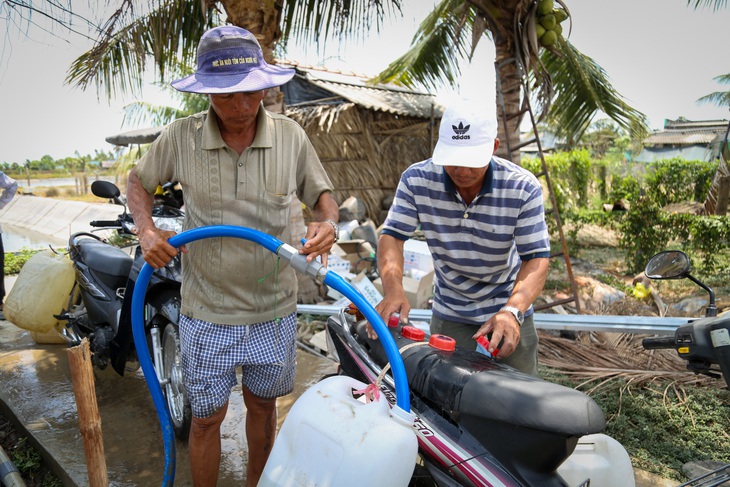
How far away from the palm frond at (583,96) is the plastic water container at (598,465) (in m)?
6.68

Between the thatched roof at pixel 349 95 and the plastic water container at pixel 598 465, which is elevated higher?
the thatched roof at pixel 349 95

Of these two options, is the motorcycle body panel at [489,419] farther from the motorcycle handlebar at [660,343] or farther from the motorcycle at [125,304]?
the motorcycle at [125,304]

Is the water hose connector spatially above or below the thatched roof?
below

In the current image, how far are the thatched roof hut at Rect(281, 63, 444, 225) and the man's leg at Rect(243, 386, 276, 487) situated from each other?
8677 millimetres

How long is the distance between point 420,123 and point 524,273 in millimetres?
10676

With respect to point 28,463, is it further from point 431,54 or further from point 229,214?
point 431,54

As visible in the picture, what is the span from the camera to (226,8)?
5.14 m

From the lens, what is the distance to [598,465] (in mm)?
1756

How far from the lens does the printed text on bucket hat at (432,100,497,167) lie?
2086 millimetres

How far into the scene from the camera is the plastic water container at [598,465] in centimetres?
172

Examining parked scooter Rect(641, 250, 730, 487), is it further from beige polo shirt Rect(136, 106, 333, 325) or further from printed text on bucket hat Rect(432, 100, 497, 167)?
beige polo shirt Rect(136, 106, 333, 325)

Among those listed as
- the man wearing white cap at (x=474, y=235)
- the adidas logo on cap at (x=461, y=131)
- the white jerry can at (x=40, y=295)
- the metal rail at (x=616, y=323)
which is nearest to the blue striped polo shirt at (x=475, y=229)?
the man wearing white cap at (x=474, y=235)

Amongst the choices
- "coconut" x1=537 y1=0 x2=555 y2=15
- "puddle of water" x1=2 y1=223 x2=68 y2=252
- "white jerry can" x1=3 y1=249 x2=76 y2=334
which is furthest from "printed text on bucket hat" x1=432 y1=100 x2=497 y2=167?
"puddle of water" x1=2 y1=223 x2=68 y2=252

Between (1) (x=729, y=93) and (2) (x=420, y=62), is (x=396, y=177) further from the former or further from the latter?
(1) (x=729, y=93)
